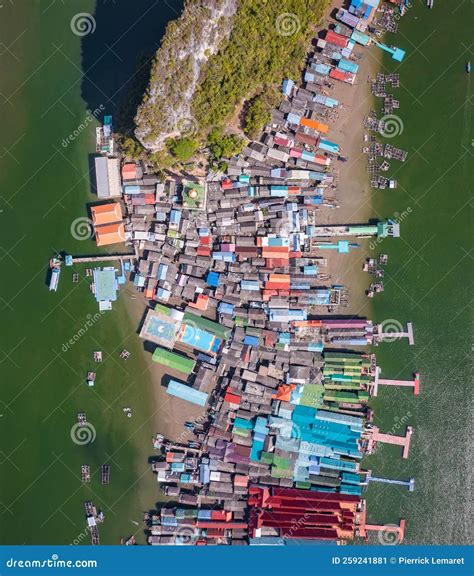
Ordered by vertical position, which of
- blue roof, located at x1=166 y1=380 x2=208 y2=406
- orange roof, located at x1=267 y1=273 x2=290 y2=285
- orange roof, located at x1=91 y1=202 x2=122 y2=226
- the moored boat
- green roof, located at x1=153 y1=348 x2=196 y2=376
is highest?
orange roof, located at x1=267 y1=273 x2=290 y2=285

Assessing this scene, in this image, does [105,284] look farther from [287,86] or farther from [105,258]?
[287,86]

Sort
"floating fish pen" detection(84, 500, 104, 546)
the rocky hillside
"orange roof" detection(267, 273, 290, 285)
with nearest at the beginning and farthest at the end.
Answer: the rocky hillside < "orange roof" detection(267, 273, 290, 285) < "floating fish pen" detection(84, 500, 104, 546)

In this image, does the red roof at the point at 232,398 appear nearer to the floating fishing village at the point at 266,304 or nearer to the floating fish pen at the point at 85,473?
the floating fishing village at the point at 266,304

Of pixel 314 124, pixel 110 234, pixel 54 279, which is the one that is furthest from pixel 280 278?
pixel 54 279

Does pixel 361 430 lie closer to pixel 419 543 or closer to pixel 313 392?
pixel 313 392

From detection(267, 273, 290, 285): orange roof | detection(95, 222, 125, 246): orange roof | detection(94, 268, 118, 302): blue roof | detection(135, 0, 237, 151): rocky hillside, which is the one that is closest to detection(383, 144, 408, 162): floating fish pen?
detection(267, 273, 290, 285): orange roof

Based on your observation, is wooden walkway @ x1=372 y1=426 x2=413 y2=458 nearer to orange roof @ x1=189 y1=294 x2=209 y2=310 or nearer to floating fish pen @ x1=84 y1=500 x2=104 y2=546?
orange roof @ x1=189 y1=294 x2=209 y2=310
